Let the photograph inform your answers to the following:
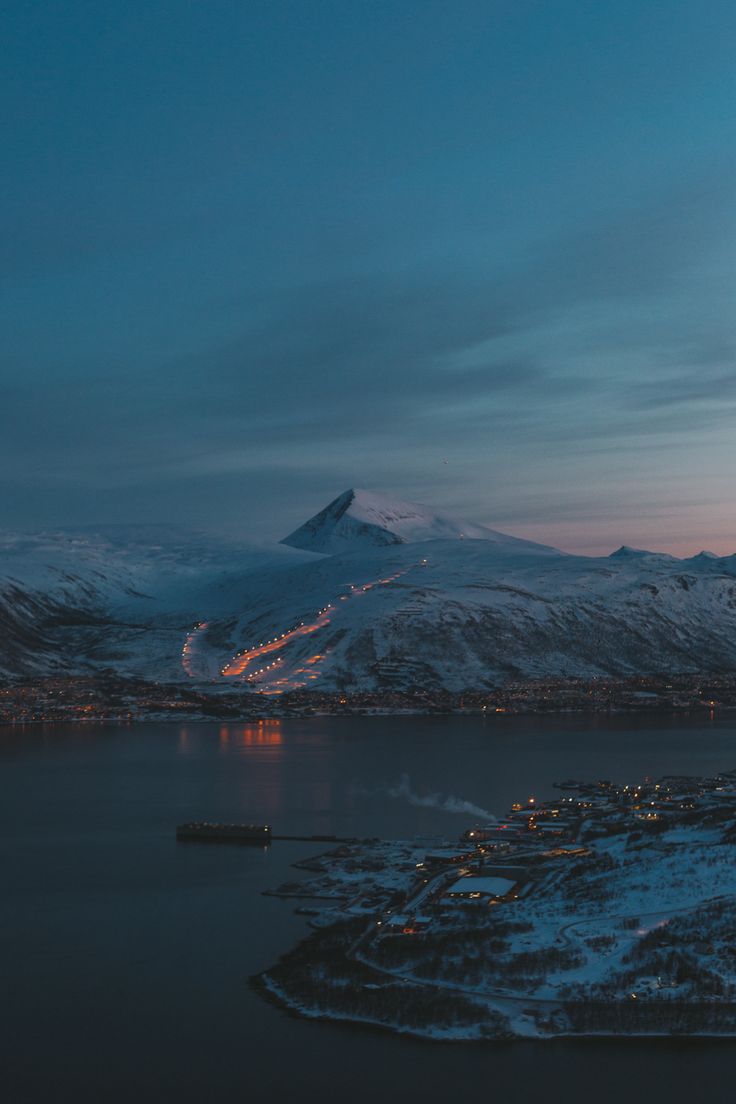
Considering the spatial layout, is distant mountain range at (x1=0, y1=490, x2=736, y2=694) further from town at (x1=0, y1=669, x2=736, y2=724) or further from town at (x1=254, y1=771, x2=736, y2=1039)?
town at (x1=254, y1=771, x2=736, y2=1039)

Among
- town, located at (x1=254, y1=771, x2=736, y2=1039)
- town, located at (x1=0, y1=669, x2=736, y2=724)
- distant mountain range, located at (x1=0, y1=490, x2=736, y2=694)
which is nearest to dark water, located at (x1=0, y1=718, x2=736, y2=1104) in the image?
town, located at (x1=254, y1=771, x2=736, y2=1039)

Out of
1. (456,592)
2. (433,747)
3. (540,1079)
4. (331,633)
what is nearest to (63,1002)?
(540,1079)

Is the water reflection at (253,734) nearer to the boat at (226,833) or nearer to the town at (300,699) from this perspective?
the town at (300,699)

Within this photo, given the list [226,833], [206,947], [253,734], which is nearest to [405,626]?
[253,734]

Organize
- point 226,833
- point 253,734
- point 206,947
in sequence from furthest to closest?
point 253,734
point 226,833
point 206,947

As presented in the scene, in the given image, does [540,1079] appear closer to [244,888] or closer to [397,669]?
[244,888]

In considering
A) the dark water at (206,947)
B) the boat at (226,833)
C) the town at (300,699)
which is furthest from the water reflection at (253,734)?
the boat at (226,833)

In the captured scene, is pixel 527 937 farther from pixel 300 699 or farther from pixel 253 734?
pixel 300 699
